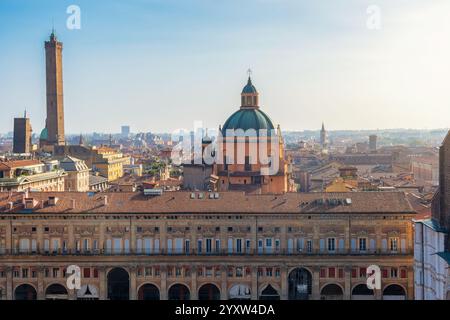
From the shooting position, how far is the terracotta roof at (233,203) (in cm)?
4122

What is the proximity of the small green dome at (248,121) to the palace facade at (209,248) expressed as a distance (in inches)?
762

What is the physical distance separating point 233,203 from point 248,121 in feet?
64.8

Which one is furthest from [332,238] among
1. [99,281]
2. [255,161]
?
[255,161]

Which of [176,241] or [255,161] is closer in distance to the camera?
[176,241]

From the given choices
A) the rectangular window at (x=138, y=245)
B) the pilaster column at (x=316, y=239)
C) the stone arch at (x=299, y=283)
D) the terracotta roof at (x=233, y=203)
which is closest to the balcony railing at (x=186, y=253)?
the rectangular window at (x=138, y=245)

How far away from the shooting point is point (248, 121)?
60.7 meters

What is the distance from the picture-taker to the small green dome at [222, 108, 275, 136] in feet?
199

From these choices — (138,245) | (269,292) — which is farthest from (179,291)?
(269,292)

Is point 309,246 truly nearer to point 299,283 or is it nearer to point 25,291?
point 299,283

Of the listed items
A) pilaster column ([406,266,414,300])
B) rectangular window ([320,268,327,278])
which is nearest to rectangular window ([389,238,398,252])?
pilaster column ([406,266,414,300])

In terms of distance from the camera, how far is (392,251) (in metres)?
40.5

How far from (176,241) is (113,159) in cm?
7131

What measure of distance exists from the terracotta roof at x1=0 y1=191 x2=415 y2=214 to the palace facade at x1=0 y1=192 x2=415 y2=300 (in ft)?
0.38
